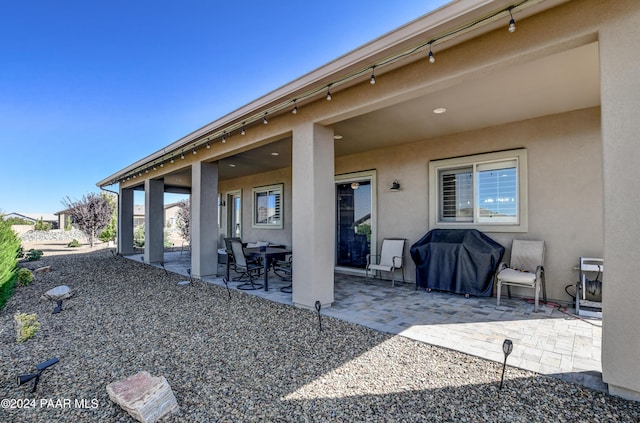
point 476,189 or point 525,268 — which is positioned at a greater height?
point 476,189

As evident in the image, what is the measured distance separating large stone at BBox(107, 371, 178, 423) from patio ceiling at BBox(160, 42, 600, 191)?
3.96 m

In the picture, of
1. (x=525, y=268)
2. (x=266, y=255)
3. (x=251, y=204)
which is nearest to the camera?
(x=525, y=268)

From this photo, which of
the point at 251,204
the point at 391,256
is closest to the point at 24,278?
the point at 251,204

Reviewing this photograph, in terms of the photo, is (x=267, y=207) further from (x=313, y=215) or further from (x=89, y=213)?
(x=89, y=213)

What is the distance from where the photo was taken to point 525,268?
186 inches

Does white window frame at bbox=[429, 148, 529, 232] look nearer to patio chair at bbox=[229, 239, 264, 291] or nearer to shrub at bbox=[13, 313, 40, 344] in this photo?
patio chair at bbox=[229, 239, 264, 291]

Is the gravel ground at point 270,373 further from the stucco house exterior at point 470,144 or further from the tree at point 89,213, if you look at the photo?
the tree at point 89,213

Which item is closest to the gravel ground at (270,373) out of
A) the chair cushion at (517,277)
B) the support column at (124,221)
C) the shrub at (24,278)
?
the chair cushion at (517,277)

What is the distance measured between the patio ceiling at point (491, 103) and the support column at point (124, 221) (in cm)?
867

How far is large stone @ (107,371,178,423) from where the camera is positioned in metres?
1.98

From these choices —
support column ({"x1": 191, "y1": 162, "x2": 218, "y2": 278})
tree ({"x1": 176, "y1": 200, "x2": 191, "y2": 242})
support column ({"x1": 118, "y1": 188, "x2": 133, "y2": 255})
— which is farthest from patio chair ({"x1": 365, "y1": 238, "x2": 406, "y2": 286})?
tree ({"x1": 176, "y1": 200, "x2": 191, "y2": 242})

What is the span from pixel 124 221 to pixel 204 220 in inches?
280

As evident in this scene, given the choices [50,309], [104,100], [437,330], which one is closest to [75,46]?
[104,100]

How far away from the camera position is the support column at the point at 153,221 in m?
9.45
